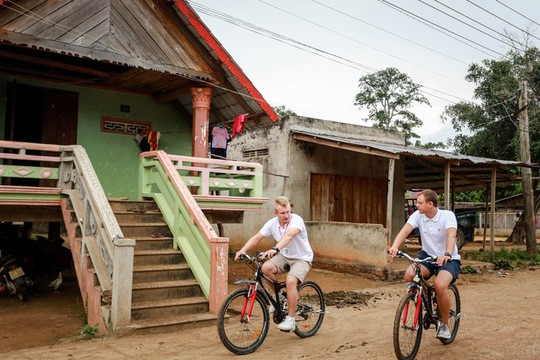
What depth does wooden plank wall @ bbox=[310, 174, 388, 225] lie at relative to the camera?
1543cm

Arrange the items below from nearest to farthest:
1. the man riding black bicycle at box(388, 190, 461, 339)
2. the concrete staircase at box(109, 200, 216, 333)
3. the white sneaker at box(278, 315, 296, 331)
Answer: the man riding black bicycle at box(388, 190, 461, 339), the white sneaker at box(278, 315, 296, 331), the concrete staircase at box(109, 200, 216, 333)

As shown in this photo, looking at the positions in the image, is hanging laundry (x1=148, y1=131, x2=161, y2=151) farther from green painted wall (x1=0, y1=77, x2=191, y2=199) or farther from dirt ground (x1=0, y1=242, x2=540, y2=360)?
dirt ground (x1=0, y1=242, x2=540, y2=360)

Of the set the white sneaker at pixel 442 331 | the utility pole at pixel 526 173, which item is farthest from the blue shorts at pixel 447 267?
the utility pole at pixel 526 173

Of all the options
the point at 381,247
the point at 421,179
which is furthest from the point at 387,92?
the point at 381,247

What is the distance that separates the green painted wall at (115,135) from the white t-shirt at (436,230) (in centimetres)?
802

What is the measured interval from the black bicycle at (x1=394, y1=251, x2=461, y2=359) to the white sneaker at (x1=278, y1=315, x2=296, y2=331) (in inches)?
48.8

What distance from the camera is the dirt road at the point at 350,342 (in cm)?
539

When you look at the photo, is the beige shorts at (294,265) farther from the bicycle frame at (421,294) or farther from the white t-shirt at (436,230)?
the white t-shirt at (436,230)

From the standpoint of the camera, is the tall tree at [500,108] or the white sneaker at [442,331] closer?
the white sneaker at [442,331]

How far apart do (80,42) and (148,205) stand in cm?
327

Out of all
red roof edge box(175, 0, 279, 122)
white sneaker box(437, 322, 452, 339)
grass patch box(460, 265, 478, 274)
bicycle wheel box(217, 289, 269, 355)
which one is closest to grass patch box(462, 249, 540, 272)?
grass patch box(460, 265, 478, 274)

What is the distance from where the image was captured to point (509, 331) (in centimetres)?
641

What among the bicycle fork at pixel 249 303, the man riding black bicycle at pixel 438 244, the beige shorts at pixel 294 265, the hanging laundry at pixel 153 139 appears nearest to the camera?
the man riding black bicycle at pixel 438 244

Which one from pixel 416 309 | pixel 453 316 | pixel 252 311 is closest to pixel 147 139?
pixel 252 311
